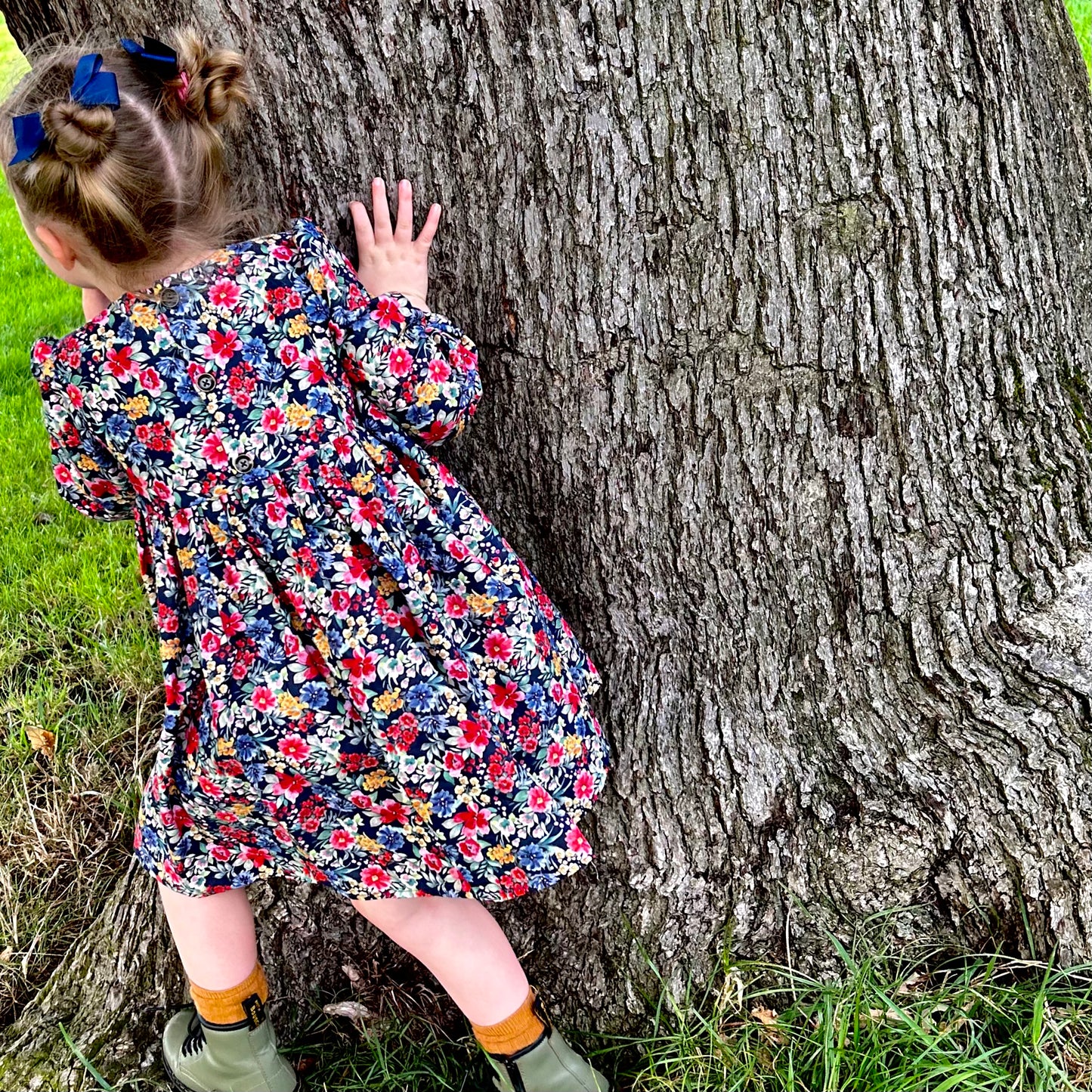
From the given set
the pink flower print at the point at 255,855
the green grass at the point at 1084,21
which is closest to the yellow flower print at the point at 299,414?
the pink flower print at the point at 255,855

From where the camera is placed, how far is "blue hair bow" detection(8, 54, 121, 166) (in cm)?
163

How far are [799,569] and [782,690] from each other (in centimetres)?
24

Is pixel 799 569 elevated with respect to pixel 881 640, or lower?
elevated

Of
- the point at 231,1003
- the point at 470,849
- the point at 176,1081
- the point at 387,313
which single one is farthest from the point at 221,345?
the point at 176,1081

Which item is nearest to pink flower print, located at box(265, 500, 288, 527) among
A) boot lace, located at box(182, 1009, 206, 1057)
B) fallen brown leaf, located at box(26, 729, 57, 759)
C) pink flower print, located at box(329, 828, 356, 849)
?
pink flower print, located at box(329, 828, 356, 849)

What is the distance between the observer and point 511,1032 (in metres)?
2.02

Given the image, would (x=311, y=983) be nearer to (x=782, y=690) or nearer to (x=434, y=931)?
(x=434, y=931)

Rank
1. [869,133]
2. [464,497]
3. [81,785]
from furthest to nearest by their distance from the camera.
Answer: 1. [81,785]
2. [464,497]
3. [869,133]

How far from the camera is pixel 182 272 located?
177 cm

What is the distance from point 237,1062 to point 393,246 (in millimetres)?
1584

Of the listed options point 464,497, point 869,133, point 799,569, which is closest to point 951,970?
point 799,569

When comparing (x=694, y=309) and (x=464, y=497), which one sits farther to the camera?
(x=464, y=497)

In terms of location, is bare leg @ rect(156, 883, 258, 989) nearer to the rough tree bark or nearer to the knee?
the knee

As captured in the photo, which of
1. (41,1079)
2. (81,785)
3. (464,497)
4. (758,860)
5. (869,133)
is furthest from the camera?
(81,785)
